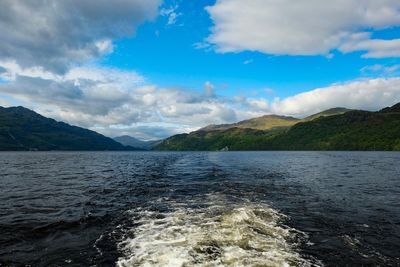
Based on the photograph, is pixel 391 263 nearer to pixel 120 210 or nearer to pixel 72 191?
pixel 120 210

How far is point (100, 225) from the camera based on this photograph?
2322 cm

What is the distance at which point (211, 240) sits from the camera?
1889cm

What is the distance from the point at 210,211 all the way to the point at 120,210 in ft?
27.9

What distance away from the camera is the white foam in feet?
51.7

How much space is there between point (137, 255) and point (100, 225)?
778 cm

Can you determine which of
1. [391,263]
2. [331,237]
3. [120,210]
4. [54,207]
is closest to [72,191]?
[54,207]

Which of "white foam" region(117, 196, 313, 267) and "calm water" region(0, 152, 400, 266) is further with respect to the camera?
"calm water" region(0, 152, 400, 266)

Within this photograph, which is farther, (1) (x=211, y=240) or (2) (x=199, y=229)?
(2) (x=199, y=229)

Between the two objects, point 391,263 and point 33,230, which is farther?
point 33,230

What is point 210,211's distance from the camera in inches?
1081

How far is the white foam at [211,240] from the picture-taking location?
620 inches

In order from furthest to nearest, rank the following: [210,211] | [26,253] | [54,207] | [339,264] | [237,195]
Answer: [237,195] → [54,207] → [210,211] → [26,253] → [339,264]

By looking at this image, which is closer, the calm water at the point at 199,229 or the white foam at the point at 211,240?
the white foam at the point at 211,240

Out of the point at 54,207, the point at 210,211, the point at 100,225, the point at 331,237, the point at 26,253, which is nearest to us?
the point at 26,253
